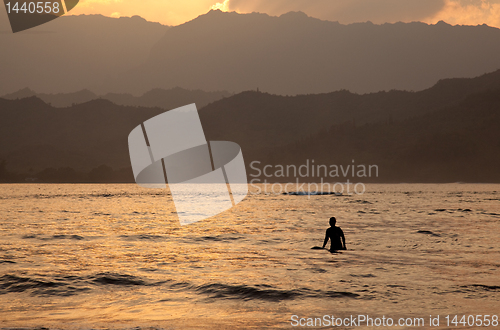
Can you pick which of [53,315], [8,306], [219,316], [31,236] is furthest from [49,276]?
[31,236]

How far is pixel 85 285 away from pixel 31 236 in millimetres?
20429

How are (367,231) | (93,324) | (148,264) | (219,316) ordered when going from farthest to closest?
(367,231) → (148,264) → (219,316) → (93,324)

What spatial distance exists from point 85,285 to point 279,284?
7.96 meters

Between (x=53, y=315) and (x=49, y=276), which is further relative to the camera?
(x=49, y=276)

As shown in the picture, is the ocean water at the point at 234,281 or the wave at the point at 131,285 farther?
the wave at the point at 131,285

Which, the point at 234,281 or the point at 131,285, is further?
the point at 234,281

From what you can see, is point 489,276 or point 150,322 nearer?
point 150,322

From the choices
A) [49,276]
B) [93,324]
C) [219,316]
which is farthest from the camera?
[49,276]

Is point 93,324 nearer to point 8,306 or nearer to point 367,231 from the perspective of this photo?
point 8,306

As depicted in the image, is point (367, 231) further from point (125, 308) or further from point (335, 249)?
point (125, 308)

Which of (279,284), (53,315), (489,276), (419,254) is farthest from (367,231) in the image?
(53,315)

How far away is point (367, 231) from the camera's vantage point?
40344 mm

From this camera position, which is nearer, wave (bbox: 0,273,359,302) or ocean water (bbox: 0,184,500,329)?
ocean water (bbox: 0,184,500,329)

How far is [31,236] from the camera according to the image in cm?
3612
